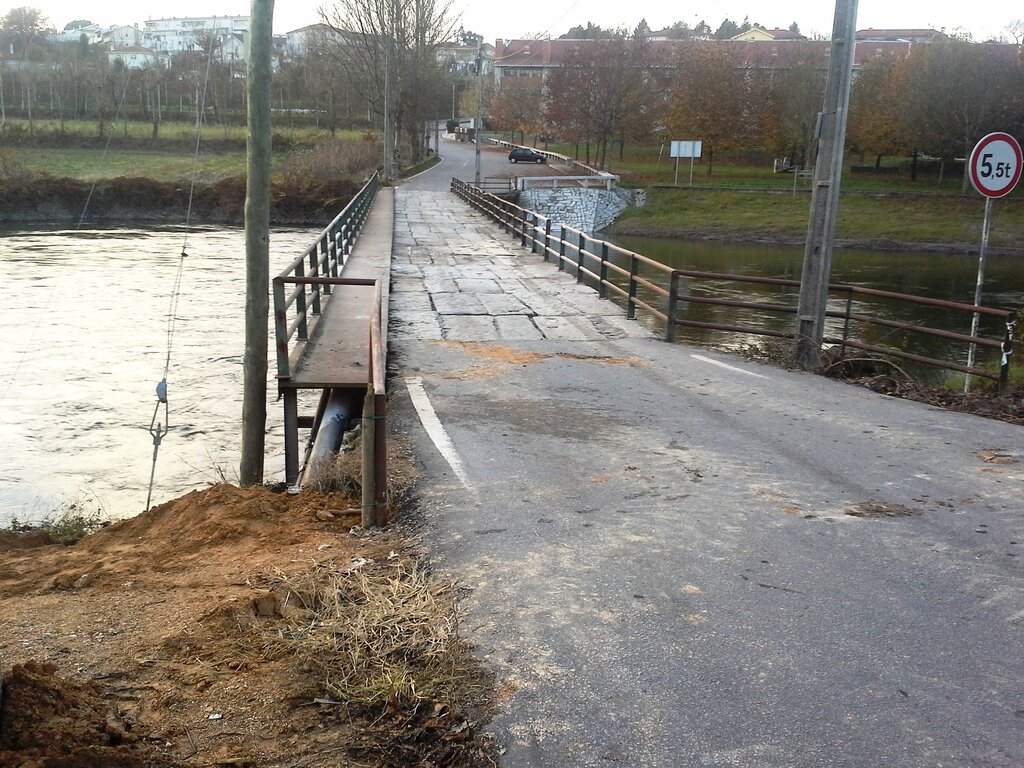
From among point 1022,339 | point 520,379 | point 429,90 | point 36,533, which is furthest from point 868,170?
point 36,533

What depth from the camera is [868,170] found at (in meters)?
71.2

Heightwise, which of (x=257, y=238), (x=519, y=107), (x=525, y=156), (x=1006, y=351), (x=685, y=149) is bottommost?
(x=1006, y=351)

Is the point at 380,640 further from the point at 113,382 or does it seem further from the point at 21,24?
the point at 21,24

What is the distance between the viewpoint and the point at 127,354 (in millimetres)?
18797

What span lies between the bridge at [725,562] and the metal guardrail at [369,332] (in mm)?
304

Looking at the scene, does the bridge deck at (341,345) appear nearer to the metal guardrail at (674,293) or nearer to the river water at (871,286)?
the metal guardrail at (674,293)

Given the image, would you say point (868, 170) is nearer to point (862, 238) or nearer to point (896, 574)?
point (862, 238)

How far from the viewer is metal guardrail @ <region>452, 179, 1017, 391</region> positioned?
36.6ft

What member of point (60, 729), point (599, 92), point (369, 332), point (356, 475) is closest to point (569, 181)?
point (599, 92)

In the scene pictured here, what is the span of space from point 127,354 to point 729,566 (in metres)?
15.8

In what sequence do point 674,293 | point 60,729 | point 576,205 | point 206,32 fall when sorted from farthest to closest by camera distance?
1. point 576,205
2. point 206,32
3. point 674,293
4. point 60,729

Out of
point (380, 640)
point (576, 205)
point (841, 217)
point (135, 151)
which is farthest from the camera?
point (135, 151)

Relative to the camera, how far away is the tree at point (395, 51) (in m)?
64.6

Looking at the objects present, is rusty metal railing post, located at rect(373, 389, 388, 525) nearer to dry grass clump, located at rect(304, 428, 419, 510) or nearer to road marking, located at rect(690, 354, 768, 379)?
dry grass clump, located at rect(304, 428, 419, 510)
